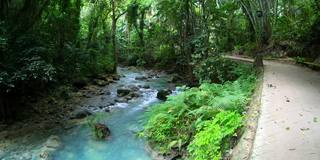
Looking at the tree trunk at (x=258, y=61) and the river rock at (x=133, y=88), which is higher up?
the tree trunk at (x=258, y=61)

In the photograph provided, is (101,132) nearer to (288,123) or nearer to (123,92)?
(288,123)

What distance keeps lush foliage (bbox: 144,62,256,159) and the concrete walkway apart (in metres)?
0.55

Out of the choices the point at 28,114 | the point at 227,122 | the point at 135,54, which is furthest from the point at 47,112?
the point at 135,54

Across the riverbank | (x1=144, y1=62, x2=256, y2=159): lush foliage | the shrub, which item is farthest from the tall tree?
the riverbank

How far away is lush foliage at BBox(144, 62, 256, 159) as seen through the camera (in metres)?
6.51

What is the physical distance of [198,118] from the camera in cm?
786

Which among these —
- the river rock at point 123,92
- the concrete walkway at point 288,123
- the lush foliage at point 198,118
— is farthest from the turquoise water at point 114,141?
the concrete walkway at point 288,123

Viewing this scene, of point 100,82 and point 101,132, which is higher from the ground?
point 100,82

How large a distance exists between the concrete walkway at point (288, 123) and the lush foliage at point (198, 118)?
550mm

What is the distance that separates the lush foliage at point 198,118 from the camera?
6.51 meters

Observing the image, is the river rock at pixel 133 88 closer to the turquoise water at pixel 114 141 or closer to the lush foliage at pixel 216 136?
the turquoise water at pixel 114 141

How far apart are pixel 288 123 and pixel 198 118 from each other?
2090mm

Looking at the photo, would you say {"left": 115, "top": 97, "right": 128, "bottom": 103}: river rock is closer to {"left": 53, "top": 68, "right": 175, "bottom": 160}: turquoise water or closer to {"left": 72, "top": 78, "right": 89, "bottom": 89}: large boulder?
{"left": 53, "top": 68, "right": 175, "bottom": 160}: turquoise water

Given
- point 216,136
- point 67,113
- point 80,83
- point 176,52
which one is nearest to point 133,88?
point 80,83
